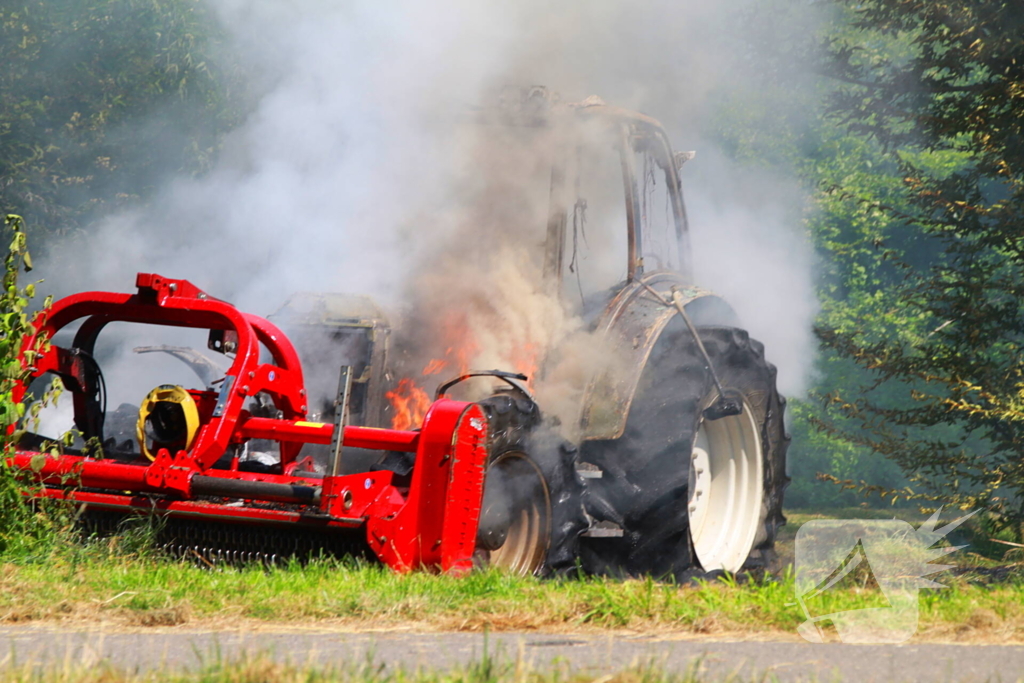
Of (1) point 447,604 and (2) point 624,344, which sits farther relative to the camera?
(2) point 624,344

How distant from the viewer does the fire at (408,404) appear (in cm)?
564

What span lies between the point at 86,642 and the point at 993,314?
600 centimetres

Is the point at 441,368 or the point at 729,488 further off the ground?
the point at 441,368

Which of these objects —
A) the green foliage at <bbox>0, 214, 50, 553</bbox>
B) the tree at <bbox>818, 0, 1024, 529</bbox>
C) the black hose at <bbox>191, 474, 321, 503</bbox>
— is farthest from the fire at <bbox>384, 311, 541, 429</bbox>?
the tree at <bbox>818, 0, 1024, 529</bbox>

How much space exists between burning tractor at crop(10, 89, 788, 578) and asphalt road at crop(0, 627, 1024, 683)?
1.13 meters

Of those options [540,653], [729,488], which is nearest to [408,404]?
[729,488]

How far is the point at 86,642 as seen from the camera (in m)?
3.07

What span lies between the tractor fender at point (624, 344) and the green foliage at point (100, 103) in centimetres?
745

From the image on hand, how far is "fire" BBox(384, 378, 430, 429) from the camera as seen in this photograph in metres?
5.64

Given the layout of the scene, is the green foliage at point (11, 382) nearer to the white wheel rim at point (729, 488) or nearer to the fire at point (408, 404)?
the fire at point (408, 404)

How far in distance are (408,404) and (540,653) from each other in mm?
2725

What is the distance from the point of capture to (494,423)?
15.6ft

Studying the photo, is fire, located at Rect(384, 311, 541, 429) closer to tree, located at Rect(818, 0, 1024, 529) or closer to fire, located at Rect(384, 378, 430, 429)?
fire, located at Rect(384, 378, 430, 429)

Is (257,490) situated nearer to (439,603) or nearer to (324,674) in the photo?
(439,603)
